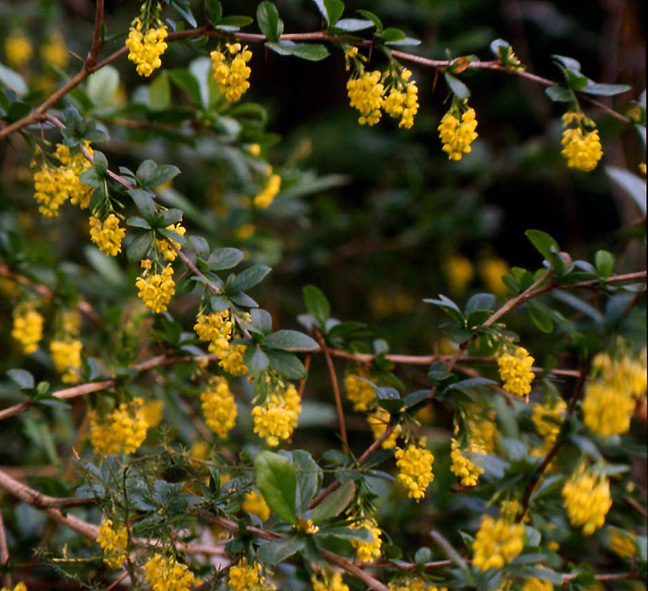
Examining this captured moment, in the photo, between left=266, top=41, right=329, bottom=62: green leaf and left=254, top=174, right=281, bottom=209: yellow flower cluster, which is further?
left=254, top=174, right=281, bottom=209: yellow flower cluster

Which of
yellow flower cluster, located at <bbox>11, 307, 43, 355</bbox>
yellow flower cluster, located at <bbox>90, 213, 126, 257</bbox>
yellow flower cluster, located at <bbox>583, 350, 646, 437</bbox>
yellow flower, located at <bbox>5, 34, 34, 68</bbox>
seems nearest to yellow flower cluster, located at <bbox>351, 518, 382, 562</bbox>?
yellow flower cluster, located at <bbox>583, 350, 646, 437</bbox>

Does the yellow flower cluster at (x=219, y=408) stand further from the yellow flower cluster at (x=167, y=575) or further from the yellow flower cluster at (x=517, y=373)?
the yellow flower cluster at (x=517, y=373)

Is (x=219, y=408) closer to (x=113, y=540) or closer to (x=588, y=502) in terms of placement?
(x=113, y=540)

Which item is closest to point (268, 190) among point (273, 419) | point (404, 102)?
point (404, 102)

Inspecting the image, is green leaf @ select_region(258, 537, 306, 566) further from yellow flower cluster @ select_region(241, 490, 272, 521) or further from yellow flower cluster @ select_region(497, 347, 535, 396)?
yellow flower cluster @ select_region(497, 347, 535, 396)

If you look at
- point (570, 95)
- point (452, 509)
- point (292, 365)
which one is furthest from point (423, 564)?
point (570, 95)

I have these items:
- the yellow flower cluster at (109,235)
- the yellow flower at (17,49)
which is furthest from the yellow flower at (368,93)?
the yellow flower at (17,49)

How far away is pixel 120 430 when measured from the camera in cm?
113

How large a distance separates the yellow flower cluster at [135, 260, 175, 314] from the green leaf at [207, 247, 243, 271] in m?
0.08

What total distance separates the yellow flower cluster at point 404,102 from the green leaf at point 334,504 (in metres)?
0.49

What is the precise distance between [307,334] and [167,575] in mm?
592

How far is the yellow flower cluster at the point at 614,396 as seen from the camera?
0.96 meters

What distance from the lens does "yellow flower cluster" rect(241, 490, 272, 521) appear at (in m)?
1.15

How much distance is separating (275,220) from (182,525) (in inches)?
65.2
